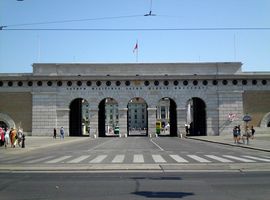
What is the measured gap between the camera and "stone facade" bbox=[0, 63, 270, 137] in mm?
70812

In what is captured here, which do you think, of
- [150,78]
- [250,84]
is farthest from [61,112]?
[250,84]

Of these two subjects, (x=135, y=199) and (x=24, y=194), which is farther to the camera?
(x=24, y=194)

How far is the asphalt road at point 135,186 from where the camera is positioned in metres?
11.6

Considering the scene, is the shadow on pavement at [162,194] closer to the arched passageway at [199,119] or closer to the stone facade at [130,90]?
the stone facade at [130,90]

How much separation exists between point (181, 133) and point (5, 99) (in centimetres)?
2912

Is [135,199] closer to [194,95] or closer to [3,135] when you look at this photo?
[3,135]

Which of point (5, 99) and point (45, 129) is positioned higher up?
point (5, 99)

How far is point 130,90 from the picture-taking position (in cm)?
7194

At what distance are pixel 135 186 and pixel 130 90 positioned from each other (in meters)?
58.7

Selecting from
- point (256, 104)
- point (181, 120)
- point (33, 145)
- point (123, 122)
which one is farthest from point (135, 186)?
point (256, 104)

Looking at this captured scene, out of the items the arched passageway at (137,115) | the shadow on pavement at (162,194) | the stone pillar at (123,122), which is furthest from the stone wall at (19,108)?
the arched passageway at (137,115)

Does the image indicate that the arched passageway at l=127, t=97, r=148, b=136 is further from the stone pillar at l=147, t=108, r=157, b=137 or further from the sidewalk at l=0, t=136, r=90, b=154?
the sidewalk at l=0, t=136, r=90, b=154

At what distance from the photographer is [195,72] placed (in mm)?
71750

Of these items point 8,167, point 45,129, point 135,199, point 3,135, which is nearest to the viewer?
point 135,199
